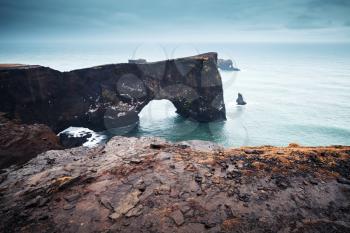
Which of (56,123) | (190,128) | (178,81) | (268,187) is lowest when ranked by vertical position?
(190,128)

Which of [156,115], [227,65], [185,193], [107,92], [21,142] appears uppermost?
[227,65]

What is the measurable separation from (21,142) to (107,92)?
86.1 ft

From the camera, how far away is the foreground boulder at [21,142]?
70.6 feet

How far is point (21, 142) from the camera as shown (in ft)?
78.0

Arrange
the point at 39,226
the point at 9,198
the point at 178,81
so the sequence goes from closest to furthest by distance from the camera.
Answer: the point at 39,226, the point at 9,198, the point at 178,81

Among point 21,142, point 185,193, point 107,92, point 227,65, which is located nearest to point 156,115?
point 107,92

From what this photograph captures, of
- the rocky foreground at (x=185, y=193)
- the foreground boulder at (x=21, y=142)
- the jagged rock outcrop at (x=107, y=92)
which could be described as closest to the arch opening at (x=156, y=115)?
the jagged rock outcrop at (x=107, y=92)

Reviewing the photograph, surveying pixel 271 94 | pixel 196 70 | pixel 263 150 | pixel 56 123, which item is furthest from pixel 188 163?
pixel 271 94

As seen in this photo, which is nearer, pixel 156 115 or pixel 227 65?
pixel 156 115

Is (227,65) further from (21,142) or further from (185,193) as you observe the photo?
(185,193)

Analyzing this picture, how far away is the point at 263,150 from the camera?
51.6ft

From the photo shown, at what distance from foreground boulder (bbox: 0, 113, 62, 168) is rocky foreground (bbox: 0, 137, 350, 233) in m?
7.75

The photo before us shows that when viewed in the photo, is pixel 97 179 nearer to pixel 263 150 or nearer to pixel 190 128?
pixel 263 150

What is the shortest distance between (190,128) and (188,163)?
3572 cm
